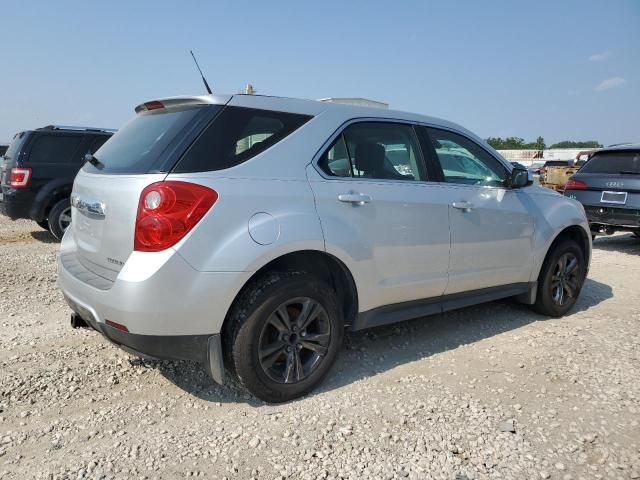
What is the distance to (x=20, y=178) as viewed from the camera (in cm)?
763

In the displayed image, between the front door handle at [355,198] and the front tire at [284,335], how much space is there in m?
0.52

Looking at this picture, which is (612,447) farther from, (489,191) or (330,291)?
(489,191)

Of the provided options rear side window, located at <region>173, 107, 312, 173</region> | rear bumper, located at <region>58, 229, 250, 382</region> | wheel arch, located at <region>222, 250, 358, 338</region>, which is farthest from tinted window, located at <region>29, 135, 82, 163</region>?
wheel arch, located at <region>222, 250, 358, 338</region>

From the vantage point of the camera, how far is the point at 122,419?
280 centimetres

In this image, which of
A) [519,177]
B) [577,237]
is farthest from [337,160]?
[577,237]

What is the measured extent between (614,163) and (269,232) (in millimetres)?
7576

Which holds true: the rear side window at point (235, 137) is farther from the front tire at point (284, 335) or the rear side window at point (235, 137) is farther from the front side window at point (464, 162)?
the front side window at point (464, 162)

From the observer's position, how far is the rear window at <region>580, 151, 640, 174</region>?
7.89 metres

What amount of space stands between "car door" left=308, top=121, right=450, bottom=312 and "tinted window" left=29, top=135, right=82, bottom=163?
640cm

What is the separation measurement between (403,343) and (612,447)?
163 centimetres

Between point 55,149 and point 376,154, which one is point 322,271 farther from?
point 55,149

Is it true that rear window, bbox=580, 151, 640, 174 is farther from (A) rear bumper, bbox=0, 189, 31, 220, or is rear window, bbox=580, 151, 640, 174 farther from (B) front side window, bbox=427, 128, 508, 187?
(A) rear bumper, bbox=0, 189, 31, 220

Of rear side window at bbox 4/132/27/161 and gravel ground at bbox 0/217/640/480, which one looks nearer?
gravel ground at bbox 0/217/640/480

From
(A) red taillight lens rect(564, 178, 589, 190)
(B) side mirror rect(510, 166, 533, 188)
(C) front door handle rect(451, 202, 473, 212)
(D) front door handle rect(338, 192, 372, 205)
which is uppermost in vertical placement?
(B) side mirror rect(510, 166, 533, 188)
